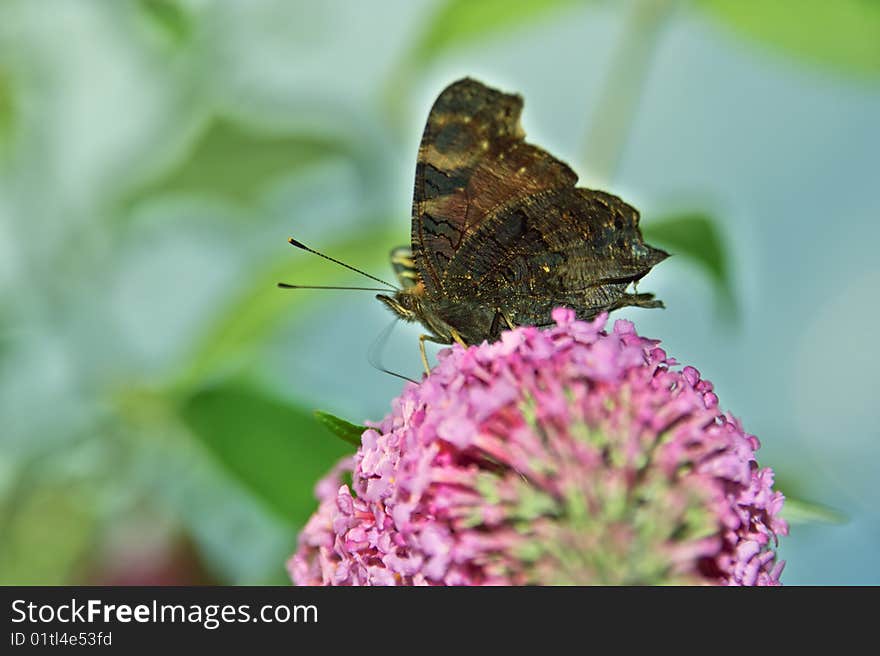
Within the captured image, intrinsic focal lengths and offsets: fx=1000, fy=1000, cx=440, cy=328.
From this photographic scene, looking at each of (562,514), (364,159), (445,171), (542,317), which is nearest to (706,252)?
(542,317)

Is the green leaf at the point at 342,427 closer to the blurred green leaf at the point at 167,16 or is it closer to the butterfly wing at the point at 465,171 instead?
the butterfly wing at the point at 465,171

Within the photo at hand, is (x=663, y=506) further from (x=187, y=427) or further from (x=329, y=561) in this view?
(x=187, y=427)

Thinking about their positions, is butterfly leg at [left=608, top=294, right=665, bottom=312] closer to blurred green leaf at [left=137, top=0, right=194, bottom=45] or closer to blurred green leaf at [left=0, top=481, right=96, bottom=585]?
blurred green leaf at [left=137, top=0, right=194, bottom=45]

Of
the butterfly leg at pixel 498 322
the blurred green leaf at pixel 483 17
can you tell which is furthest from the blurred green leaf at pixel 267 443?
the blurred green leaf at pixel 483 17

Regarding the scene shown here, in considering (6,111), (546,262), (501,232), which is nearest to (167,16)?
(6,111)

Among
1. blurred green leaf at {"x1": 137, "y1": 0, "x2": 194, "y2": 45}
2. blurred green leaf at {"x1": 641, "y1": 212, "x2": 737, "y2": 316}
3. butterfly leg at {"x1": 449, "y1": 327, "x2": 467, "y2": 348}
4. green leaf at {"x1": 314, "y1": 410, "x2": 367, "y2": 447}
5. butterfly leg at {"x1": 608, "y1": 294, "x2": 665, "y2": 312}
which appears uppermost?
blurred green leaf at {"x1": 137, "y1": 0, "x2": 194, "y2": 45}

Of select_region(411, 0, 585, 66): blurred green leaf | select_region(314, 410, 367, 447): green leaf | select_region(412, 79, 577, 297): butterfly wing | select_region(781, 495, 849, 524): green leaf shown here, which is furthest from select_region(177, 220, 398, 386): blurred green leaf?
select_region(781, 495, 849, 524): green leaf

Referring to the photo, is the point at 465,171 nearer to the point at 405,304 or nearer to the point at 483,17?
the point at 405,304
